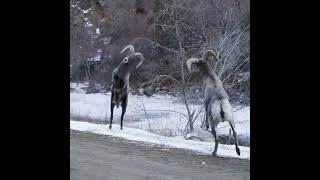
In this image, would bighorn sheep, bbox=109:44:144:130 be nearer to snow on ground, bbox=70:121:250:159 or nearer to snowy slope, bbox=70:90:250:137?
snow on ground, bbox=70:121:250:159

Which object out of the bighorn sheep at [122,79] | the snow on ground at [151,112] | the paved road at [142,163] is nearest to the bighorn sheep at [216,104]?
the paved road at [142,163]

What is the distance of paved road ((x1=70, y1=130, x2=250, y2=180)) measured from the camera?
24.5ft

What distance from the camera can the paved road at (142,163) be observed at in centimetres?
747

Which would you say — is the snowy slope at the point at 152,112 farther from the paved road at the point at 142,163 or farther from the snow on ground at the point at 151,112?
the paved road at the point at 142,163

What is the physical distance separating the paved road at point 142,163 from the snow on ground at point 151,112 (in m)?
4.72

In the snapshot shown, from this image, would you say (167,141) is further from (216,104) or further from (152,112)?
(152,112)

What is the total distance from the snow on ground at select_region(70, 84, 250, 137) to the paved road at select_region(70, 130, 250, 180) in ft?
15.5

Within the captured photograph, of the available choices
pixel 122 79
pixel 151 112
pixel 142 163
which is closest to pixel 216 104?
pixel 142 163

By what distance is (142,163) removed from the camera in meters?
8.38

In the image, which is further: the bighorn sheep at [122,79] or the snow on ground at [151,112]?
the snow on ground at [151,112]
